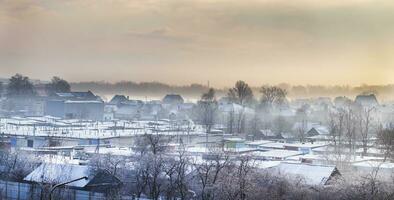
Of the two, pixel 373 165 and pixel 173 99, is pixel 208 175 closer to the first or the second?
pixel 373 165

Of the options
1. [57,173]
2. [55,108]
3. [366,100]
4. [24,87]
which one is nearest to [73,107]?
[55,108]

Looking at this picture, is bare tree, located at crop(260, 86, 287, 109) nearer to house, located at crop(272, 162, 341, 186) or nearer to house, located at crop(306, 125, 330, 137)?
house, located at crop(306, 125, 330, 137)

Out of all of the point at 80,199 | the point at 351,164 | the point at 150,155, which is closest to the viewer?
the point at 80,199

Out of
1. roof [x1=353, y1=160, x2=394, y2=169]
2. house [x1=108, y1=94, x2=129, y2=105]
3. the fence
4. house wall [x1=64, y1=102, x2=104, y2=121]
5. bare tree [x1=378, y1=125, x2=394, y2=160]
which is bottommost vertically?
the fence

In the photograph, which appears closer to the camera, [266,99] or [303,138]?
[303,138]

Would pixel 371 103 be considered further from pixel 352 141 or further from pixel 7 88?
pixel 7 88

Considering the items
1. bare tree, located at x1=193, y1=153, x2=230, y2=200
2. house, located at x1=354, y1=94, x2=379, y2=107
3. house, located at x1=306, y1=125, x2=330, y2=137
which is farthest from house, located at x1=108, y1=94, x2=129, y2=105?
bare tree, located at x1=193, y1=153, x2=230, y2=200

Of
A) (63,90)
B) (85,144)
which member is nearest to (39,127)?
(85,144)
